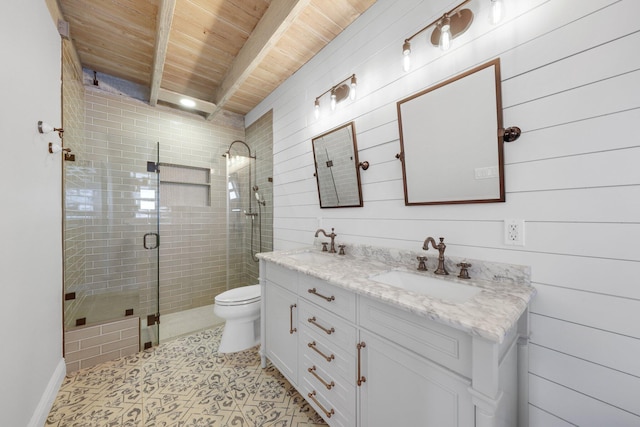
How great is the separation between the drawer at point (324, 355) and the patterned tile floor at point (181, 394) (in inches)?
14.6

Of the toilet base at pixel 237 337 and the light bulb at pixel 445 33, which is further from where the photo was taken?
the toilet base at pixel 237 337

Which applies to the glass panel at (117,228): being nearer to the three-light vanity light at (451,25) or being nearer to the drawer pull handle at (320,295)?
the drawer pull handle at (320,295)

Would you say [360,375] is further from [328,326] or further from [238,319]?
[238,319]

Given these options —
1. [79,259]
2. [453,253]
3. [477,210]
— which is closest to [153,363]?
[79,259]

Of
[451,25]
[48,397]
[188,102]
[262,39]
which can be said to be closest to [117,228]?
[48,397]

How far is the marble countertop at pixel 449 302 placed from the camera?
0.73 metres

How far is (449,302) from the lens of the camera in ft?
2.87

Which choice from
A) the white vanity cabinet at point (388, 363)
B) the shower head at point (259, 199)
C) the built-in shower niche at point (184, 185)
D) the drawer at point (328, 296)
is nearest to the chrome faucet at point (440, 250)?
the white vanity cabinet at point (388, 363)

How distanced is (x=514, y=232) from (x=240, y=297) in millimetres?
2086

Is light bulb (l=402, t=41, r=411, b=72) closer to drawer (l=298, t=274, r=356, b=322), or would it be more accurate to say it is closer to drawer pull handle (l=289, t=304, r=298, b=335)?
drawer (l=298, t=274, r=356, b=322)

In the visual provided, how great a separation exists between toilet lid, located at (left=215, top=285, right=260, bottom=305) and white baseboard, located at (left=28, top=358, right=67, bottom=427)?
1074 mm

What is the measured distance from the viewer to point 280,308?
66.2 inches

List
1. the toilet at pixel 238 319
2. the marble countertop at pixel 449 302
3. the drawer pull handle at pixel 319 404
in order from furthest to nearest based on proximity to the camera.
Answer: the toilet at pixel 238 319 → the drawer pull handle at pixel 319 404 → the marble countertop at pixel 449 302

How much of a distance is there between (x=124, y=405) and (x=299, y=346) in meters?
1.22
